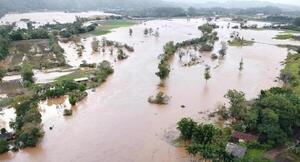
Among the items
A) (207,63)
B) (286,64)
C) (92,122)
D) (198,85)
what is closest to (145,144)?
(92,122)

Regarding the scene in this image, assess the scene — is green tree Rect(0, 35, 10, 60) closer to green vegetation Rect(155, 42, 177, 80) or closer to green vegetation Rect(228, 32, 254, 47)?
green vegetation Rect(155, 42, 177, 80)

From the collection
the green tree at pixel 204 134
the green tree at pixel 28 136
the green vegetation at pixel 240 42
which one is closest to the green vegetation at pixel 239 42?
the green vegetation at pixel 240 42

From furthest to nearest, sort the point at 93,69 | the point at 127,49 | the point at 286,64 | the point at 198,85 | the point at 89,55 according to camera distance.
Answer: the point at 127,49 < the point at 89,55 < the point at 286,64 < the point at 93,69 < the point at 198,85

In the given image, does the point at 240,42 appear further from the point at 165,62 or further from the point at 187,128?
the point at 187,128

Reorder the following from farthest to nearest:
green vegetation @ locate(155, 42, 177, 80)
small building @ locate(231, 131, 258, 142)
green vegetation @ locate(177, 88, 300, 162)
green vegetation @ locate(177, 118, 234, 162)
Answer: green vegetation @ locate(155, 42, 177, 80)
small building @ locate(231, 131, 258, 142)
green vegetation @ locate(177, 88, 300, 162)
green vegetation @ locate(177, 118, 234, 162)

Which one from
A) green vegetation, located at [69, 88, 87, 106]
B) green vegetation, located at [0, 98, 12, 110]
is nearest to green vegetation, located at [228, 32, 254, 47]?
green vegetation, located at [69, 88, 87, 106]

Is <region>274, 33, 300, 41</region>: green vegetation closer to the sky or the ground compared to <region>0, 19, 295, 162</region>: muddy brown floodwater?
closer to the sky

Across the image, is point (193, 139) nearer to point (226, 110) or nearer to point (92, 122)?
point (226, 110)
